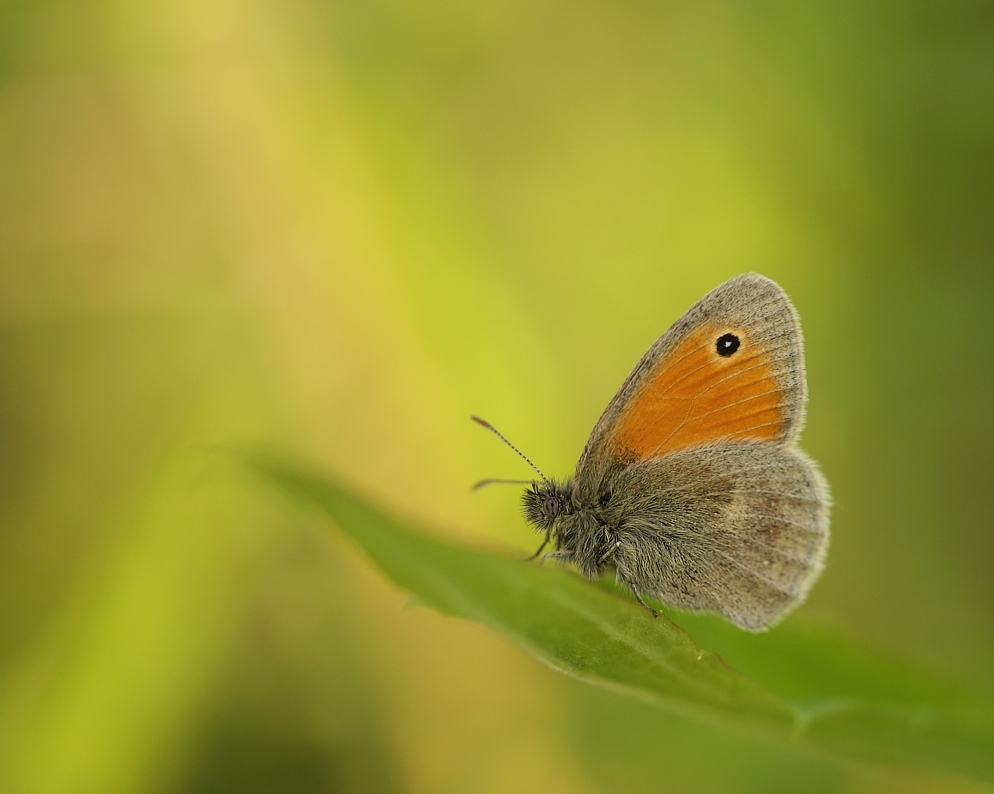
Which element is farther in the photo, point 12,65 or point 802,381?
point 12,65

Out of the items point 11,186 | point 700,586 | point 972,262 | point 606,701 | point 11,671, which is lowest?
point 11,671

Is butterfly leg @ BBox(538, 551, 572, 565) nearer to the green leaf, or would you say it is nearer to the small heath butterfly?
the small heath butterfly

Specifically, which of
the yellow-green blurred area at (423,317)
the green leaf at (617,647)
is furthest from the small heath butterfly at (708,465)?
the yellow-green blurred area at (423,317)

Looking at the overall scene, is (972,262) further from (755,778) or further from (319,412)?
(319,412)

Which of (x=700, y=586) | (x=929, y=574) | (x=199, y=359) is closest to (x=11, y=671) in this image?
(x=199, y=359)

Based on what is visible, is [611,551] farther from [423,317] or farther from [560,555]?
[423,317]

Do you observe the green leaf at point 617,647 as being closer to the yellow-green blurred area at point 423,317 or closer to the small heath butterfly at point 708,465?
the small heath butterfly at point 708,465
